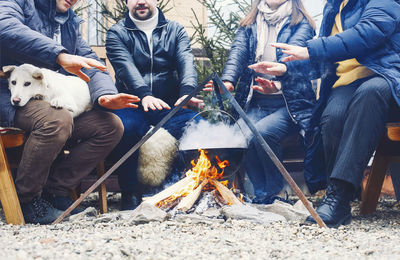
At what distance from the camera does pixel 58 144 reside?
8.70ft

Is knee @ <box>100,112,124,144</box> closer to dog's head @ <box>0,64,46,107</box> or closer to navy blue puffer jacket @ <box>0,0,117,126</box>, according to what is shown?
navy blue puffer jacket @ <box>0,0,117,126</box>

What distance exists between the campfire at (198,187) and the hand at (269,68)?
2.21 ft

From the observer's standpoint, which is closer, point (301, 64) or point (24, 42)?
point (24, 42)

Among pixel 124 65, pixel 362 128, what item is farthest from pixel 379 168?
pixel 124 65

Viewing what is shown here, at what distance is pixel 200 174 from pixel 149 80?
103 centimetres

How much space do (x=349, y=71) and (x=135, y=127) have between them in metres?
1.61

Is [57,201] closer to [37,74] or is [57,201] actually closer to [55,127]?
[55,127]

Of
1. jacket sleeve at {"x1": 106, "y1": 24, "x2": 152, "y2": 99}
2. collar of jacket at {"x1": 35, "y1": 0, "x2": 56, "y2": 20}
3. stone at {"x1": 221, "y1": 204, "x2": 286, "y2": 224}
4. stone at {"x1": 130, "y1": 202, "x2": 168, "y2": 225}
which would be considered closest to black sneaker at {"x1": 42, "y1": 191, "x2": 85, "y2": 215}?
stone at {"x1": 130, "y1": 202, "x2": 168, "y2": 225}

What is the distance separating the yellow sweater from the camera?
2846 mm

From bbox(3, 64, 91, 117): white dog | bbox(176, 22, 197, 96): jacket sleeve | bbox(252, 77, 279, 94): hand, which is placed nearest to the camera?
bbox(3, 64, 91, 117): white dog

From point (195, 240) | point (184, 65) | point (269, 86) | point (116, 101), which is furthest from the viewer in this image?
point (184, 65)

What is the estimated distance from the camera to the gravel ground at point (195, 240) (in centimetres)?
171

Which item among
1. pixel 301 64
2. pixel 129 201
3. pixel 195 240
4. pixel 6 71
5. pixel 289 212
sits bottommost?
pixel 129 201

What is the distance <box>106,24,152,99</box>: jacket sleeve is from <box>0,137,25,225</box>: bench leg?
114 cm
